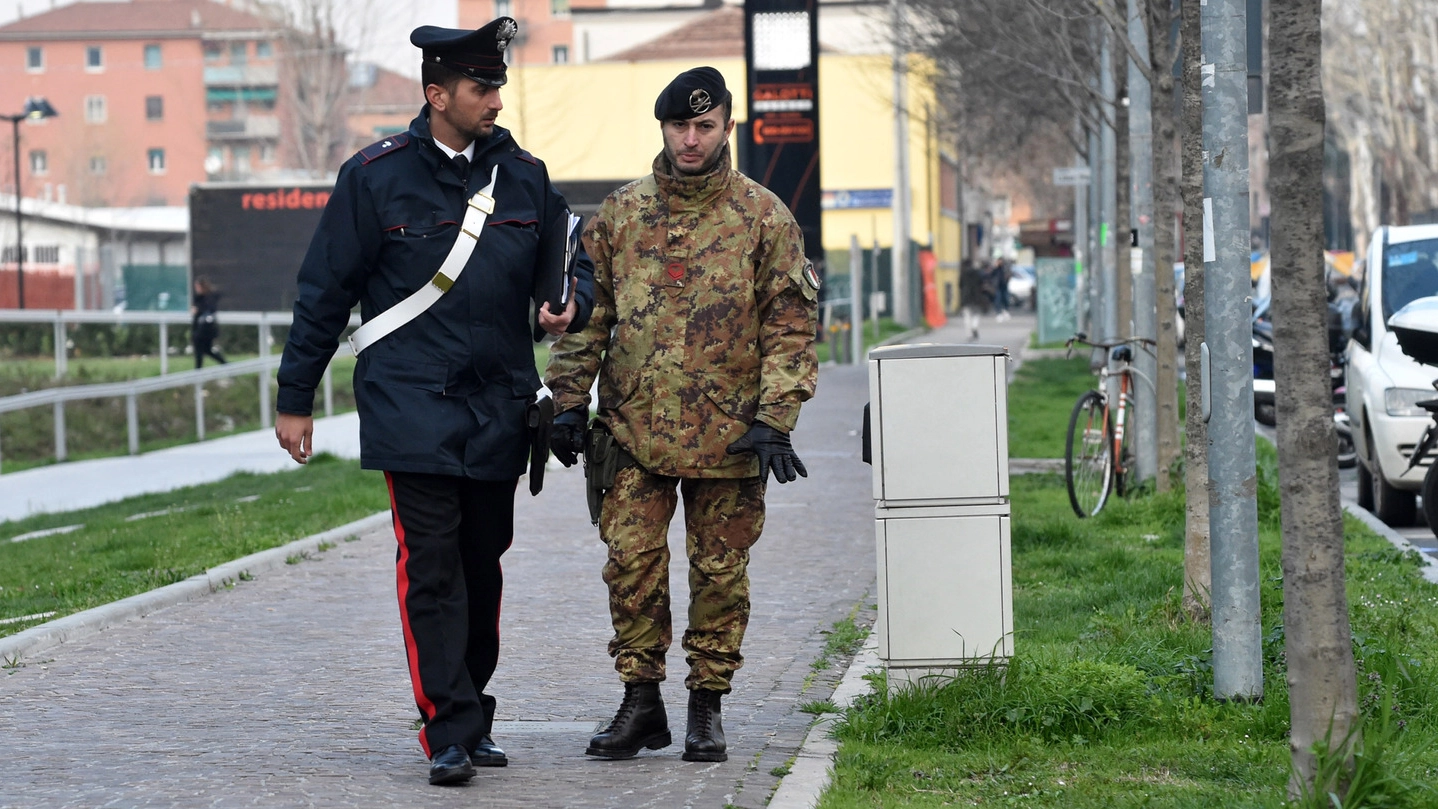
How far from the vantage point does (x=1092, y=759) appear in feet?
17.5

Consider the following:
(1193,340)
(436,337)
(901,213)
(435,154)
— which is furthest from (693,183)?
(901,213)

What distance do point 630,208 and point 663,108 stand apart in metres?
0.31

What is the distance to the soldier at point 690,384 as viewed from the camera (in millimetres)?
5426

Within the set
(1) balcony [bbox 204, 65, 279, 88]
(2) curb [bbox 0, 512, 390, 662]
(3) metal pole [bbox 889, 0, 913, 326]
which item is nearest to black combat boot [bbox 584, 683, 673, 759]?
(2) curb [bbox 0, 512, 390, 662]

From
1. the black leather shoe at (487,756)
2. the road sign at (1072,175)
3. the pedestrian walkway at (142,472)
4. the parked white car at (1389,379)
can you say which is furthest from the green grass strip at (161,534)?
the road sign at (1072,175)

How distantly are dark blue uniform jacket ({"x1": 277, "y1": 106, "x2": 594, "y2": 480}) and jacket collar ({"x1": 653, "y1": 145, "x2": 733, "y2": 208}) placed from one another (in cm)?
34

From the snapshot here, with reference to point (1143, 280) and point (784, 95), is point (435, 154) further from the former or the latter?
point (784, 95)

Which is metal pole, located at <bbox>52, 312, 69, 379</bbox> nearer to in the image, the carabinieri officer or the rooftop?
the carabinieri officer

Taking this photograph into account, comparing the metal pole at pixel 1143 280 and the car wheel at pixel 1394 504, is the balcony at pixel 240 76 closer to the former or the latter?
the metal pole at pixel 1143 280

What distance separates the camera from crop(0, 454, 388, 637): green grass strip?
9367mm

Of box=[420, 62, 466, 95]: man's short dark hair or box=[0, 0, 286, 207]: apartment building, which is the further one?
box=[0, 0, 286, 207]: apartment building

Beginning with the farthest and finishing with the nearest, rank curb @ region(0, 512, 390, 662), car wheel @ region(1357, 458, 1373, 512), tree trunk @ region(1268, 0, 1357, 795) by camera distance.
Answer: car wheel @ region(1357, 458, 1373, 512), curb @ region(0, 512, 390, 662), tree trunk @ region(1268, 0, 1357, 795)

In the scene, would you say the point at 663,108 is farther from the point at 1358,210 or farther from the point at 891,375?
the point at 1358,210

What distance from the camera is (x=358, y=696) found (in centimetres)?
672
